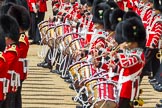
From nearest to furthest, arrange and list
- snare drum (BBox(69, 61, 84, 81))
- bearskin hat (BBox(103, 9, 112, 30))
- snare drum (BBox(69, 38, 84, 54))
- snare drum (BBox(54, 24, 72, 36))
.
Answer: snare drum (BBox(69, 61, 84, 81)) < bearskin hat (BBox(103, 9, 112, 30)) < snare drum (BBox(69, 38, 84, 54)) < snare drum (BBox(54, 24, 72, 36))

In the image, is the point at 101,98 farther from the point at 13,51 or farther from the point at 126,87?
the point at 13,51

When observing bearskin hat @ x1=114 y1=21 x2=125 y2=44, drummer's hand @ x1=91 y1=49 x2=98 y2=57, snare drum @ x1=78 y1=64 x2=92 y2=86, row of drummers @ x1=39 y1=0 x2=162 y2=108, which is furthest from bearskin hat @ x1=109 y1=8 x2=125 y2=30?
bearskin hat @ x1=114 y1=21 x2=125 y2=44

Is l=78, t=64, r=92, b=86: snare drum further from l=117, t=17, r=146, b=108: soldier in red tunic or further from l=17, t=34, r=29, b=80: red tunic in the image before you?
l=117, t=17, r=146, b=108: soldier in red tunic

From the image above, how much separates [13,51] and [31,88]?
353 centimetres

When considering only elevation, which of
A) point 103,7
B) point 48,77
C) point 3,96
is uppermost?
point 103,7

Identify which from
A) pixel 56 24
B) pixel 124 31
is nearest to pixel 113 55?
pixel 124 31

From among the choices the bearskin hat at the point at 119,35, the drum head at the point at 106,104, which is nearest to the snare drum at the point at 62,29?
the bearskin hat at the point at 119,35

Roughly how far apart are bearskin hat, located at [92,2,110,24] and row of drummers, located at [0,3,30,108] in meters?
1.43

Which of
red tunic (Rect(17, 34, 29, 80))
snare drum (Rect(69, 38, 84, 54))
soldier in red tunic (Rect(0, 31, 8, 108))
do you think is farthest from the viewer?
snare drum (Rect(69, 38, 84, 54))

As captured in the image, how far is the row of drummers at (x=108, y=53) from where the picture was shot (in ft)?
25.3

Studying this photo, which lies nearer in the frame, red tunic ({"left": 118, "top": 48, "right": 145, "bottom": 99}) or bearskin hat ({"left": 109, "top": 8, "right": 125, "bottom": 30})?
red tunic ({"left": 118, "top": 48, "right": 145, "bottom": 99})

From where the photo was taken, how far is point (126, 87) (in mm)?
7750

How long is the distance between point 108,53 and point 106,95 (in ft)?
2.70

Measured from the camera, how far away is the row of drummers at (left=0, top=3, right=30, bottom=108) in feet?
24.4
